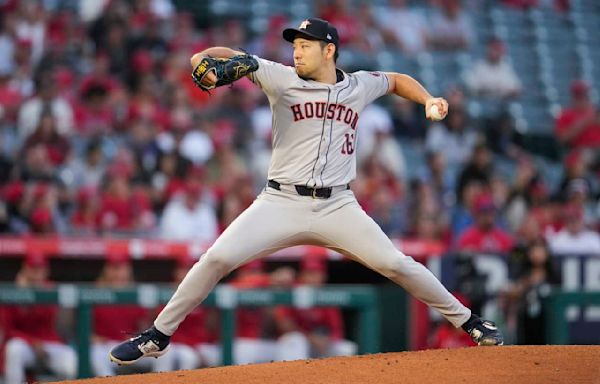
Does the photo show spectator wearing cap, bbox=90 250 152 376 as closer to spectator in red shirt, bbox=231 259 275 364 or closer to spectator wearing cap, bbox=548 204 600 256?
spectator in red shirt, bbox=231 259 275 364

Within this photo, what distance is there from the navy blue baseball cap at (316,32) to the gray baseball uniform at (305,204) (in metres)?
0.19

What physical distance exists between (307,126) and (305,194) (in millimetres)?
353

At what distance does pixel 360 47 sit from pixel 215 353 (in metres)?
5.77

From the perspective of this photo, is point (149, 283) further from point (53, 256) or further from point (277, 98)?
point (277, 98)

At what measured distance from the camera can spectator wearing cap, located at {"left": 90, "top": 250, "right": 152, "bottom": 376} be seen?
8562mm

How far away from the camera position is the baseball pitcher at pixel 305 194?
6.06 metres

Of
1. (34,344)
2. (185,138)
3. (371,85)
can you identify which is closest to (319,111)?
(371,85)

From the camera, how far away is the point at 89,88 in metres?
11.6

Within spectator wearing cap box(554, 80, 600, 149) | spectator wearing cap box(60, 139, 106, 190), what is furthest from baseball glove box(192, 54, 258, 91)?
spectator wearing cap box(554, 80, 600, 149)

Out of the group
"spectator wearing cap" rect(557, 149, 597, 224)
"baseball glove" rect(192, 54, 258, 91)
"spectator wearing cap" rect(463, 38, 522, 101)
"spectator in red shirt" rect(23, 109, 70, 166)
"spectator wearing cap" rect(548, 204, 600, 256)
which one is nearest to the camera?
"baseball glove" rect(192, 54, 258, 91)

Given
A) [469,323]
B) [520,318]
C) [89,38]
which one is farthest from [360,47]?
[469,323]

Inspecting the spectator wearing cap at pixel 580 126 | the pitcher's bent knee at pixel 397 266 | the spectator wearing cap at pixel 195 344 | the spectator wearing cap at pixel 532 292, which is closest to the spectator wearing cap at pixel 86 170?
the spectator wearing cap at pixel 195 344

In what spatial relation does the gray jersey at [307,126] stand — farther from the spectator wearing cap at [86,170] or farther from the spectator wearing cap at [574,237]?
the spectator wearing cap at [574,237]

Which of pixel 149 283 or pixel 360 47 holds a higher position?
pixel 360 47
